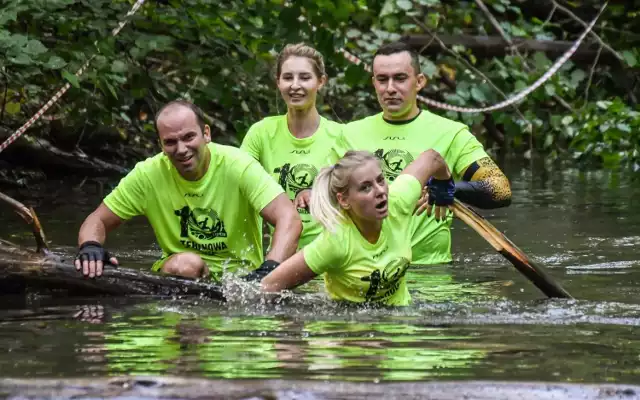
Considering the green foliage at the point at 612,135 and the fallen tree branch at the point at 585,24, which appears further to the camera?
the fallen tree branch at the point at 585,24

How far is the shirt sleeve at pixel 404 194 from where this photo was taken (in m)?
7.85

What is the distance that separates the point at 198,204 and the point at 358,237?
1.34m

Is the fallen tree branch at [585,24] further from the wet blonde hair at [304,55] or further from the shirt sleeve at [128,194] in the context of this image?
the shirt sleeve at [128,194]

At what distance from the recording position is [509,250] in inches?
315

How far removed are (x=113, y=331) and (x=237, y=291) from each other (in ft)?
3.19

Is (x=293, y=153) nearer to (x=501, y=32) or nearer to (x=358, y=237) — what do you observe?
(x=358, y=237)

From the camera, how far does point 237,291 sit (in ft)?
25.6

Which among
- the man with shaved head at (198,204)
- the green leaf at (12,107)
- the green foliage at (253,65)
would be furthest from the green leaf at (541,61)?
the man with shaved head at (198,204)

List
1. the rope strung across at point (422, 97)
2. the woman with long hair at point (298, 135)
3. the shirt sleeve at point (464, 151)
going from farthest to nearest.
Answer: the rope strung across at point (422, 97) → the woman with long hair at point (298, 135) → the shirt sleeve at point (464, 151)

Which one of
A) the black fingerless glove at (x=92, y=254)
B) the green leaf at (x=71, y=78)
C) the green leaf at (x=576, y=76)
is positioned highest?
the green leaf at (x=576, y=76)

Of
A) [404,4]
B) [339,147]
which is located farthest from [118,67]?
[404,4]

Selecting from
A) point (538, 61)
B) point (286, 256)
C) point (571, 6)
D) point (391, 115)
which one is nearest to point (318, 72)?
point (391, 115)

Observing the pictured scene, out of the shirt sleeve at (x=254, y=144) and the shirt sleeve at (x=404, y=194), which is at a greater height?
the shirt sleeve at (x=254, y=144)

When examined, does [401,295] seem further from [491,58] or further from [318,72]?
[491,58]
